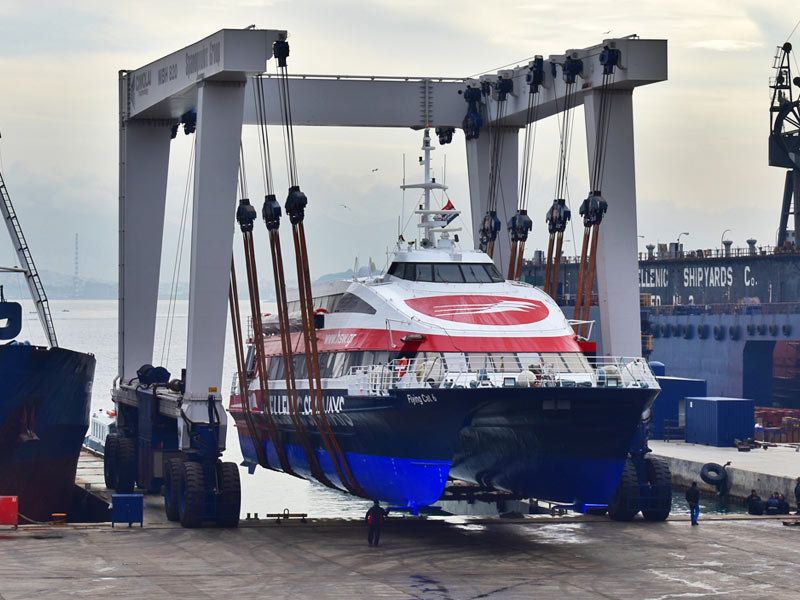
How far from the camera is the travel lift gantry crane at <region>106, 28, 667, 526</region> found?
33500mm

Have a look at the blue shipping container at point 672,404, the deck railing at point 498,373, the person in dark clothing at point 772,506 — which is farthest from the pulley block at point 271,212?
the blue shipping container at point 672,404

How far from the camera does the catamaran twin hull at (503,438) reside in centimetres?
2789

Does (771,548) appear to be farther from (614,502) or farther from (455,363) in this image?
(455,363)

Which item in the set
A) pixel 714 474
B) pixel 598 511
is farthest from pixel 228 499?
pixel 714 474

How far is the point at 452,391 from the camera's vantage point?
27984mm

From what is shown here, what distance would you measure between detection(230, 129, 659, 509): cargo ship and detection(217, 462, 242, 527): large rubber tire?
243 cm

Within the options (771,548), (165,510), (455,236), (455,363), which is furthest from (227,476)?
(771,548)

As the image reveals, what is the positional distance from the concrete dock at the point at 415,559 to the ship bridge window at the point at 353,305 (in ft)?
17.6

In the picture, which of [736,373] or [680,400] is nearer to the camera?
[680,400]

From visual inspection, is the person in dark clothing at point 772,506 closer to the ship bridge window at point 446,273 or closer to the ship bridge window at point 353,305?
the ship bridge window at point 446,273

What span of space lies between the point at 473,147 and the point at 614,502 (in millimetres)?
15710

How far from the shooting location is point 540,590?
24.2 m

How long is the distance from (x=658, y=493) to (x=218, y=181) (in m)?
13.7

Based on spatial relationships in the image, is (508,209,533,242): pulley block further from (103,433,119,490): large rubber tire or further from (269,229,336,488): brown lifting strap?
(103,433,119,490): large rubber tire
